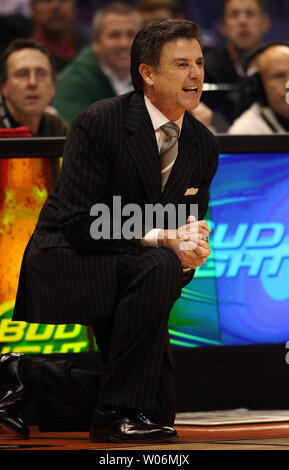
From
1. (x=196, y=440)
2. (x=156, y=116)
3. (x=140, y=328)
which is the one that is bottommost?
(x=196, y=440)

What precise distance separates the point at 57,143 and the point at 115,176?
71 cm

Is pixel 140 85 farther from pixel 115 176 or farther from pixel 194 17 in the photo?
pixel 194 17

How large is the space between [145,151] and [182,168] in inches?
5.5

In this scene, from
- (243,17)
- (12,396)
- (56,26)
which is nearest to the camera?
(12,396)

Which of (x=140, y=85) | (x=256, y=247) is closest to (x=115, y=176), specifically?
(x=140, y=85)

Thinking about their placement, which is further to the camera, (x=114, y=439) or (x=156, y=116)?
(x=156, y=116)

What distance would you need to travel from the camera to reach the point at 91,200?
2.66 m

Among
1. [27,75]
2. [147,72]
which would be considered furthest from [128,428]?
[27,75]

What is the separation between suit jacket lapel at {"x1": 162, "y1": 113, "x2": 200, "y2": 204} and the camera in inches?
109

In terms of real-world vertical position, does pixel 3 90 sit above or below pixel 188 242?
above

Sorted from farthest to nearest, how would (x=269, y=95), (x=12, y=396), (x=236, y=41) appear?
(x=236, y=41)
(x=269, y=95)
(x=12, y=396)

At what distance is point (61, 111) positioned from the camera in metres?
5.30

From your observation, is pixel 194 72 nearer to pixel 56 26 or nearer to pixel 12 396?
pixel 12 396

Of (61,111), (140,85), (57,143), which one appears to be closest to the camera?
(140,85)
